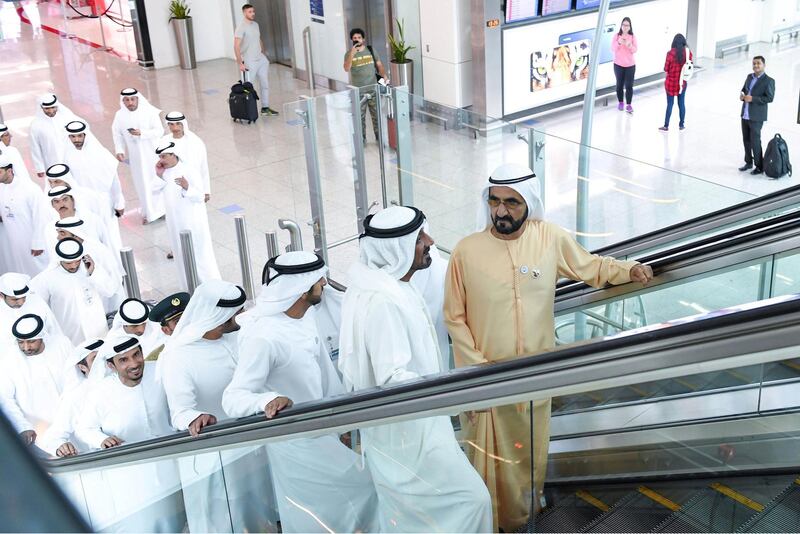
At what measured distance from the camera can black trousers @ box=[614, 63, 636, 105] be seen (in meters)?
14.0

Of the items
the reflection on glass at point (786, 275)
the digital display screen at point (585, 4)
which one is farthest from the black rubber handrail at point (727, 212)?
the digital display screen at point (585, 4)

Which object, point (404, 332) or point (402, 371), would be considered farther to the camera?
point (404, 332)

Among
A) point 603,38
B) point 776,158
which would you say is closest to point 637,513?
point 776,158

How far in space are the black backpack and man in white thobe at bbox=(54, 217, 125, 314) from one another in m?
7.69

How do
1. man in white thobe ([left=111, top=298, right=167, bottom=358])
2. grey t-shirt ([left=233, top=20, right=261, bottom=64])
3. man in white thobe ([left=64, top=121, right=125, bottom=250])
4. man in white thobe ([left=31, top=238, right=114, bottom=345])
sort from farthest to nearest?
1. grey t-shirt ([left=233, top=20, right=261, bottom=64])
2. man in white thobe ([left=64, top=121, right=125, bottom=250])
3. man in white thobe ([left=31, top=238, right=114, bottom=345])
4. man in white thobe ([left=111, top=298, right=167, bottom=358])

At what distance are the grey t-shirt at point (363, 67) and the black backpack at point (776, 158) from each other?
5.42 metres

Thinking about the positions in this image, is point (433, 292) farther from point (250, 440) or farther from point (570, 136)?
point (570, 136)

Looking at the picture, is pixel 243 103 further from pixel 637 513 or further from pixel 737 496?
pixel 737 496

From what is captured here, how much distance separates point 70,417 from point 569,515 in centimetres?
354

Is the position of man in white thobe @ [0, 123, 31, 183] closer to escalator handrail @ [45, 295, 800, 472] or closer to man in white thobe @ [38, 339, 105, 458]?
man in white thobe @ [38, 339, 105, 458]

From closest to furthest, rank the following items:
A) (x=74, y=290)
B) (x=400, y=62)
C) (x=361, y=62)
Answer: (x=74, y=290)
(x=361, y=62)
(x=400, y=62)

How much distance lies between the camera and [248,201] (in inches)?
437

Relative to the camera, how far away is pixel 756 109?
11008 mm

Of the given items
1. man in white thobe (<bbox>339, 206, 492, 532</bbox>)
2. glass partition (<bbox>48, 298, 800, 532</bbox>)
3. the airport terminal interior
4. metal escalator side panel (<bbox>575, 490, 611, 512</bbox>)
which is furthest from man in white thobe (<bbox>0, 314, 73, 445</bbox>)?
metal escalator side panel (<bbox>575, 490, 611, 512</bbox>)
